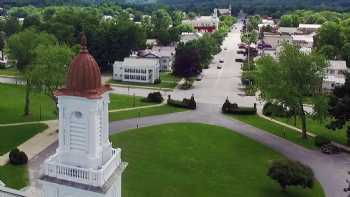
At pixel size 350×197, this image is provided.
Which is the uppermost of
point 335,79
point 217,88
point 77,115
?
point 77,115

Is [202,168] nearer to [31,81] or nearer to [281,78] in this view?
[281,78]

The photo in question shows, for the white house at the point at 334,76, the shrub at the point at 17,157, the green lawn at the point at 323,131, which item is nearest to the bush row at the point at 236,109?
the green lawn at the point at 323,131

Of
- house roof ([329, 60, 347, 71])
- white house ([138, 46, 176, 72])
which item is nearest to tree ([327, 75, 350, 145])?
house roof ([329, 60, 347, 71])

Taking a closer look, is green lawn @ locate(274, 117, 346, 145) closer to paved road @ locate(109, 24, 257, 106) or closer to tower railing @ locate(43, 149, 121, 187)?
paved road @ locate(109, 24, 257, 106)

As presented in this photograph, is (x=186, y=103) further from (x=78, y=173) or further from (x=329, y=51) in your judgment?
(x=78, y=173)

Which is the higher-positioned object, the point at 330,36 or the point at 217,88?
the point at 330,36

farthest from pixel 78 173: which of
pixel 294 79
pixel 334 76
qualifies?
pixel 334 76
